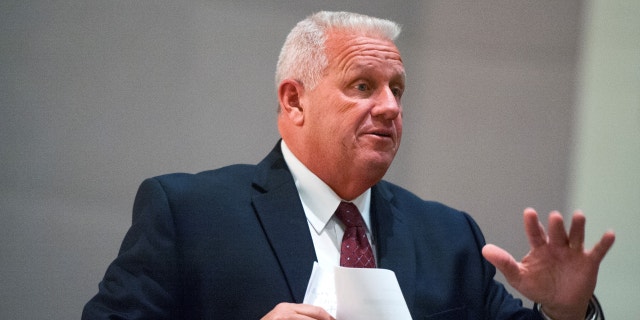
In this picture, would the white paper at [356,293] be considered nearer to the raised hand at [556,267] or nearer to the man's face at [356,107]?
the raised hand at [556,267]

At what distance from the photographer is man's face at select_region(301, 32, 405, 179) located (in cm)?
212

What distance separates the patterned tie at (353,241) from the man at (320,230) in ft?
0.06

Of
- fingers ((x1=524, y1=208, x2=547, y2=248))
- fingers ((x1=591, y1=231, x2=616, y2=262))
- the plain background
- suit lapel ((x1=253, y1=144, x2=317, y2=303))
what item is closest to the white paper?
suit lapel ((x1=253, y1=144, x2=317, y2=303))

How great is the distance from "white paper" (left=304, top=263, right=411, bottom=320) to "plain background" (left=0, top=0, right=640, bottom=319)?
42.0 inches

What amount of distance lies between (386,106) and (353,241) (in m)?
0.34

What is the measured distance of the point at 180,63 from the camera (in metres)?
2.77

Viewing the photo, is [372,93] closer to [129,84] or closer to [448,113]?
[129,84]

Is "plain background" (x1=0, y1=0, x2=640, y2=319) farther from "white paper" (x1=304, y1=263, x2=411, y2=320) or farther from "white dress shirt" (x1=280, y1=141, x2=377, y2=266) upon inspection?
"white paper" (x1=304, y1=263, x2=411, y2=320)

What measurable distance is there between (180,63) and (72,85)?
36cm

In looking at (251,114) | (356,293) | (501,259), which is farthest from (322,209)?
(251,114)

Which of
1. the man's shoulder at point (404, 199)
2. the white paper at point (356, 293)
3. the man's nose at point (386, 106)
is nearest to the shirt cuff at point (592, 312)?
the white paper at point (356, 293)

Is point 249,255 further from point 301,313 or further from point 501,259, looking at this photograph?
point 501,259

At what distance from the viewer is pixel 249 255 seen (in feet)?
6.54

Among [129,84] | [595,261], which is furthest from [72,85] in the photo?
[595,261]
